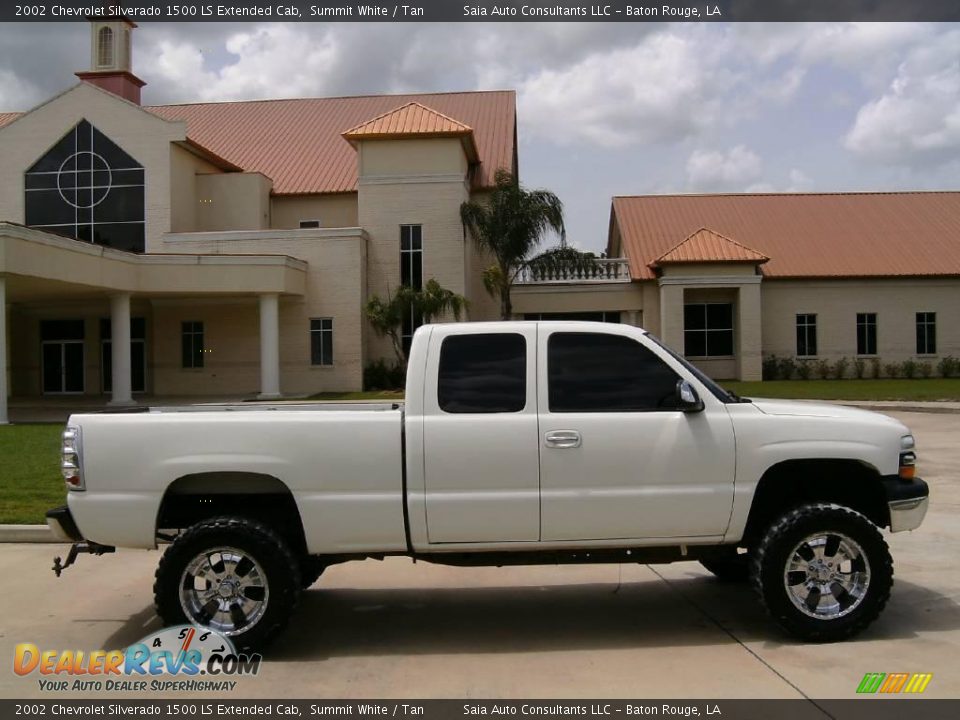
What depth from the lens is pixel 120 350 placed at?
96.6ft

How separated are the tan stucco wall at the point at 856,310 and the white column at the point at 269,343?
19.5m

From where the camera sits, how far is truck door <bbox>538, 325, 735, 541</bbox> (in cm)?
600

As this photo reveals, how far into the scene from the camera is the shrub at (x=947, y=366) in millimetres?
37500

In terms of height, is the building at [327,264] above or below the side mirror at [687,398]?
above

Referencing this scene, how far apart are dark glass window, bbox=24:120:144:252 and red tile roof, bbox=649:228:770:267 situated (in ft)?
66.2

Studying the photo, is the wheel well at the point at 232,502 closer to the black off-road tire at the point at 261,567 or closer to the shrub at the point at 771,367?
the black off-road tire at the point at 261,567

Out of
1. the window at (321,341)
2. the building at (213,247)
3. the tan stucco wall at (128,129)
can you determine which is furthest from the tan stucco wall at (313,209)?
the window at (321,341)

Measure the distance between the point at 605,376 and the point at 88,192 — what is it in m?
33.2

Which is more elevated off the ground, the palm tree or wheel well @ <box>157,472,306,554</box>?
the palm tree

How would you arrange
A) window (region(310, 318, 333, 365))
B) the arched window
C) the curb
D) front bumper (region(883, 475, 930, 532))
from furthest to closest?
the arched window → window (region(310, 318, 333, 365)) → the curb → front bumper (region(883, 475, 930, 532))

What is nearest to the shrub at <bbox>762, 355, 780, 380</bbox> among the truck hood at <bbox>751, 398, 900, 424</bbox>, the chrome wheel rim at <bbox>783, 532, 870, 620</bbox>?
the truck hood at <bbox>751, 398, 900, 424</bbox>

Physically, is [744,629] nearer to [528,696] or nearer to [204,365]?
[528,696]

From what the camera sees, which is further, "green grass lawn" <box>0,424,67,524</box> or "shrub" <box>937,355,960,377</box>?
"shrub" <box>937,355,960,377</box>

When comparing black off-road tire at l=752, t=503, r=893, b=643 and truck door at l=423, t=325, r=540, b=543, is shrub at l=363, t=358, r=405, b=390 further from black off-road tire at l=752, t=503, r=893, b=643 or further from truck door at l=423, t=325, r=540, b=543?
black off-road tire at l=752, t=503, r=893, b=643
